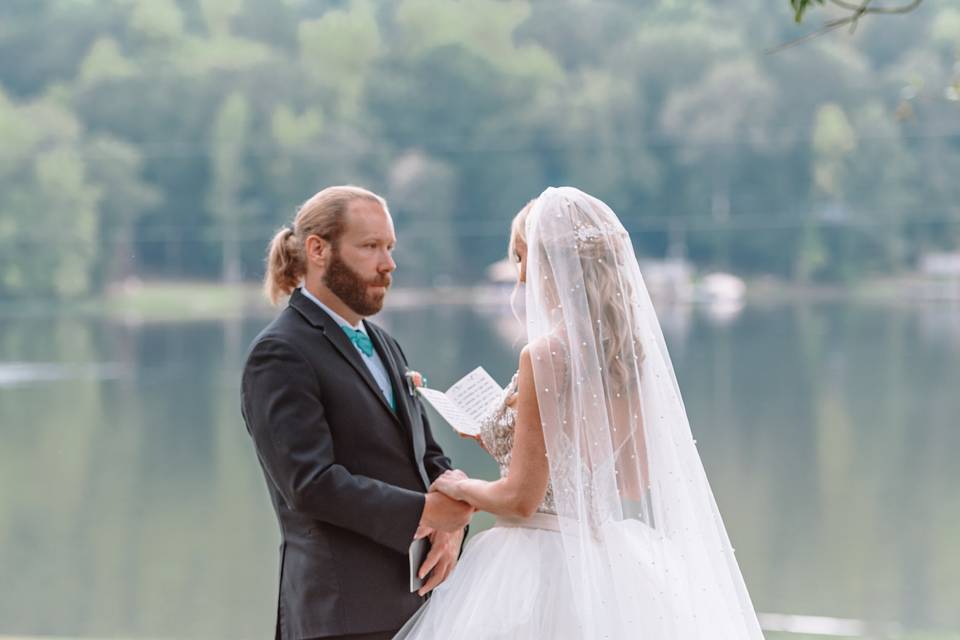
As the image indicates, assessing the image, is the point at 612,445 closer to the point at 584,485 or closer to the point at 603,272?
the point at 584,485

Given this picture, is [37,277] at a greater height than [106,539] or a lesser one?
greater

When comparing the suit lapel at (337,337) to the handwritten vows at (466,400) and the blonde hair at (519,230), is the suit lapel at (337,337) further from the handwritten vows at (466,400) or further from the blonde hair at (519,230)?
the blonde hair at (519,230)

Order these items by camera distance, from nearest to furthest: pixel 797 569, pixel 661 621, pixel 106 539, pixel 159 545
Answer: pixel 661 621, pixel 797 569, pixel 159 545, pixel 106 539

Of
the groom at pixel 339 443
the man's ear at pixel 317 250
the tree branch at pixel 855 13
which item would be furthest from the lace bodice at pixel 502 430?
the tree branch at pixel 855 13

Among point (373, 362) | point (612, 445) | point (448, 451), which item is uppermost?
point (373, 362)

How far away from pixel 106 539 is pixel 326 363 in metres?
16.1

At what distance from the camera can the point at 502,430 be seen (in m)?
1.97

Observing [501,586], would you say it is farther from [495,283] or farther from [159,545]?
[495,283]

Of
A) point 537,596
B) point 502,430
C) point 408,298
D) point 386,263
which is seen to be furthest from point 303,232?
point 408,298

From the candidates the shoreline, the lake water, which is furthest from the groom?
the shoreline

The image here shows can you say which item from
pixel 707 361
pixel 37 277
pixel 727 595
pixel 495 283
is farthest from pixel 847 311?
pixel 727 595

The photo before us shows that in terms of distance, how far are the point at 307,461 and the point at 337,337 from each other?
226mm

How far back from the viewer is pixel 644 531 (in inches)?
77.7

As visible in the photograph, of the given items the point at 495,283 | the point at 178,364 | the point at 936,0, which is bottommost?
the point at 178,364
